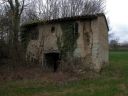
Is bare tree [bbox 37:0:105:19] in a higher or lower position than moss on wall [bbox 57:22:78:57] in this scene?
higher

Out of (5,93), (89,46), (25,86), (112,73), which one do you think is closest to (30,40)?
(89,46)

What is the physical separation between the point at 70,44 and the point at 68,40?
0.48m

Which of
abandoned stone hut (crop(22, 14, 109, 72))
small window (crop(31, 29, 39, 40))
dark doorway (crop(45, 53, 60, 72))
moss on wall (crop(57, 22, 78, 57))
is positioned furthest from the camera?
small window (crop(31, 29, 39, 40))

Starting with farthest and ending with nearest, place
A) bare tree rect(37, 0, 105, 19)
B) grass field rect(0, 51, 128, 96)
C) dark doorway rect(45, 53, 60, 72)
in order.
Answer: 1. bare tree rect(37, 0, 105, 19)
2. dark doorway rect(45, 53, 60, 72)
3. grass field rect(0, 51, 128, 96)

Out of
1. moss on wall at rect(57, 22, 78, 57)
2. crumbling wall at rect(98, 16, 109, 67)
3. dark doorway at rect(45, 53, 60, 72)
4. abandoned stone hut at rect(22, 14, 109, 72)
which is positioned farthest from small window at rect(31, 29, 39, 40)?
crumbling wall at rect(98, 16, 109, 67)

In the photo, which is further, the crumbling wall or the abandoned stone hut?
the crumbling wall

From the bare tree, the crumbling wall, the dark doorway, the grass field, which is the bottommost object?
the grass field

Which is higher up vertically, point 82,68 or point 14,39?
point 14,39

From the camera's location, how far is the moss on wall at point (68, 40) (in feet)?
97.6

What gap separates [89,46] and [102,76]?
376 cm

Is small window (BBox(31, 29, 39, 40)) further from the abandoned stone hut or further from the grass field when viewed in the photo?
the grass field

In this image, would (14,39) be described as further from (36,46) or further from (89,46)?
(89,46)

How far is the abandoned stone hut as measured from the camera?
2891 cm

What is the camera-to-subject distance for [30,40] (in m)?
33.5
